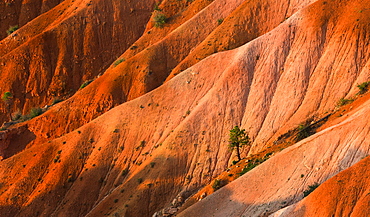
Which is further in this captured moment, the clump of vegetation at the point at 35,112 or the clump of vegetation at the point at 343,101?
the clump of vegetation at the point at 35,112

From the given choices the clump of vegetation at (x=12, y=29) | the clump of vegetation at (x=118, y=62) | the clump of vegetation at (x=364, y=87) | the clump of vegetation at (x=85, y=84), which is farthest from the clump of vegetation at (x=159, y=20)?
the clump of vegetation at (x=364, y=87)

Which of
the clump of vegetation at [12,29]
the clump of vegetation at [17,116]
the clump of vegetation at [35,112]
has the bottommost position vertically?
the clump of vegetation at [35,112]

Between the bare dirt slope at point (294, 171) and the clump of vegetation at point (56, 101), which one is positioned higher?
the clump of vegetation at point (56, 101)

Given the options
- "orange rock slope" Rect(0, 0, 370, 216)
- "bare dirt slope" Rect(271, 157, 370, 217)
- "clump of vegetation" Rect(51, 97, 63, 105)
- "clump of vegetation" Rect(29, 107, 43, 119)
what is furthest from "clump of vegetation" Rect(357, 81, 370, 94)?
"clump of vegetation" Rect(51, 97, 63, 105)

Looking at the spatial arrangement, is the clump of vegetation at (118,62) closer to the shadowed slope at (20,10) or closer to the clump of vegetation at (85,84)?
the clump of vegetation at (85,84)

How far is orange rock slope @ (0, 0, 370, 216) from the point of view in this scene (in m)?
60.5

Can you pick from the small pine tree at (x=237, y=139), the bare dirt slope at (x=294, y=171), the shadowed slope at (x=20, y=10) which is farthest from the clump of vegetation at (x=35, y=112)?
the bare dirt slope at (x=294, y=171)

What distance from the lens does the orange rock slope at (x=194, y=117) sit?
60469mm

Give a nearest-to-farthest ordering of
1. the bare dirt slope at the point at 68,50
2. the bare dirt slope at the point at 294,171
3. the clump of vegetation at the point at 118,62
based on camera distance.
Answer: the bare dirt slope at the point at 294,171 < the clump of vegetation at the point at 118,62 < the bare dirt slope at the point at 68,50

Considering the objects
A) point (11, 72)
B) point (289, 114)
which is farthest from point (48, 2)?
point (289, 114)

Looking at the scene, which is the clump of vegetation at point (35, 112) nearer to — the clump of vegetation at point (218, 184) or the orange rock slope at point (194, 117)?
the orange rock slope at point (194, 117)

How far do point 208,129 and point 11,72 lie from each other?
116 ft

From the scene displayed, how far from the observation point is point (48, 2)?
104 m

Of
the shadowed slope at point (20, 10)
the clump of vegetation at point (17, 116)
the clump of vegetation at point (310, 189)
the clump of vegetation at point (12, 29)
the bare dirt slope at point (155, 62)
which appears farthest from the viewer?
the shadowed slope at point (20, 10)
